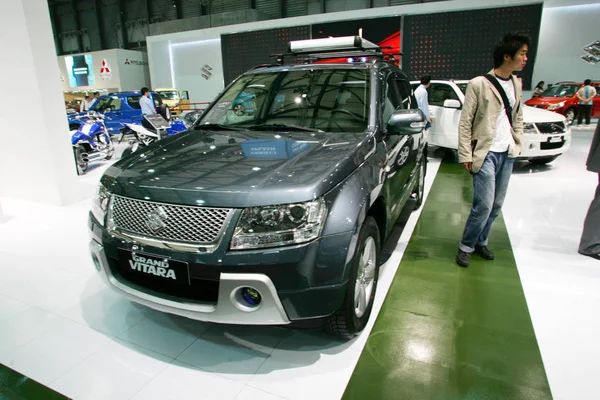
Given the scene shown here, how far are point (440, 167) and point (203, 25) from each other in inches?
614

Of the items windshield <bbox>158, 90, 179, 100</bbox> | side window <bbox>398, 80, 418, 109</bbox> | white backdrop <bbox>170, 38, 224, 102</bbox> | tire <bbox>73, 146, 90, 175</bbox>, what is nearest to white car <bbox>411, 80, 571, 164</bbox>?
side window <bbox>398, 80, 418, 109</bbox>

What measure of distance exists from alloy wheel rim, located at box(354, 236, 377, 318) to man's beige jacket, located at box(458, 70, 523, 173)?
102 centimetres

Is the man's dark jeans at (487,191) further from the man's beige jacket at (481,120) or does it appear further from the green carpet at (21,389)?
the green carpet at (21,389)

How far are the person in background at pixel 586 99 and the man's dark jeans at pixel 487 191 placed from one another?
954 centimetres

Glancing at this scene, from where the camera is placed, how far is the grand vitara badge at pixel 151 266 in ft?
5.70

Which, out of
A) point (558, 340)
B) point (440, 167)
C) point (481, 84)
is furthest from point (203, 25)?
point (558, 340)

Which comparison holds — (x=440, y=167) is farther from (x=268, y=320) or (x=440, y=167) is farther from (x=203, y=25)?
(x=203, y=25)

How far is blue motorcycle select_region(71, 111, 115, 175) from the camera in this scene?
20.8 ft

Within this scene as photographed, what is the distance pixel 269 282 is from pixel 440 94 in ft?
20.5

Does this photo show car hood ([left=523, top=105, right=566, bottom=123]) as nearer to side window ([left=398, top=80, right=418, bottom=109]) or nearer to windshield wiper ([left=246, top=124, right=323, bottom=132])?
side window ([left=398, top=80, right=418, bottom=109])

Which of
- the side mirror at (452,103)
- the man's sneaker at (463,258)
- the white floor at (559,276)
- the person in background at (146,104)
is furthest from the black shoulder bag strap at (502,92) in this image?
the person in background at (146,104)

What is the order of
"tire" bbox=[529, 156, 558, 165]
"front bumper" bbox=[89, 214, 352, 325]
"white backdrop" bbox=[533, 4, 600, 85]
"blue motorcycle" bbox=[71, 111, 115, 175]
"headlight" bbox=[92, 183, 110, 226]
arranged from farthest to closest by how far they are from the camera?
"white backdrop" bbox=[533, 4, 600, 85] → "blue motorcycle" bbox=[71, 111, 115, 175] → "tire" bbox=[529, 156, 558, 165] → "headlight" bbox=[92, 183, 110, 226] → "front bumper" bbox=[89, 214, 352, 325]

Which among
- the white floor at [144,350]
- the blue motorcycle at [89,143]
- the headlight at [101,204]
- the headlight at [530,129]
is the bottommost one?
the white floor at [144,350]

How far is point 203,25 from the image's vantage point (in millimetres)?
18172
